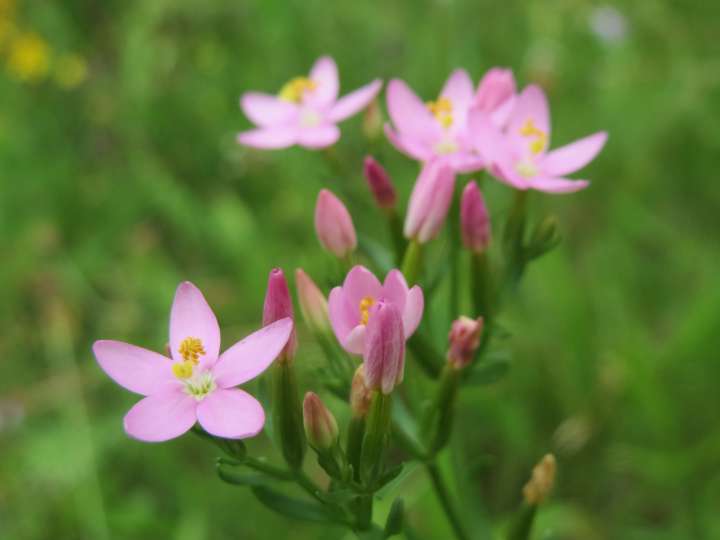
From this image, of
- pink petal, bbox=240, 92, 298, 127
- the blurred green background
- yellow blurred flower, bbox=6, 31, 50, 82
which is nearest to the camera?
pink petal, bbox=240, 92, 298, 127

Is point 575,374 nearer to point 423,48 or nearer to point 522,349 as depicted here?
point 522,349

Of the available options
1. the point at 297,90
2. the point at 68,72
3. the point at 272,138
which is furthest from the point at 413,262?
the point at 68,72

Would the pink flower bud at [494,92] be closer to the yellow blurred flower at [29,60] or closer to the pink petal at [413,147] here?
the pink petal at [413,147]

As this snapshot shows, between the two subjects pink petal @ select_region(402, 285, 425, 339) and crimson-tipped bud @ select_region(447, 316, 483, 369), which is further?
crimson-tipped bud @ select_region(447, 316, 483, 369)

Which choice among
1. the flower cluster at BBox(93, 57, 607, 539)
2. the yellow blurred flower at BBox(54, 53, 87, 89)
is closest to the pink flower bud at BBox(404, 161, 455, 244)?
the flower cluster at BBox(93, 57, 607, 539)

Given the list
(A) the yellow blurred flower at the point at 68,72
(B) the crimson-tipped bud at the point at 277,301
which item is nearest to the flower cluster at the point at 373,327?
(B) the crimson-tipped bud at the point at 277,301

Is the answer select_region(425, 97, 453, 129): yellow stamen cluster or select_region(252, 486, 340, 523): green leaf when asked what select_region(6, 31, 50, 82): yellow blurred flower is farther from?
select_region(252, 486, 340, 523): green leaf
